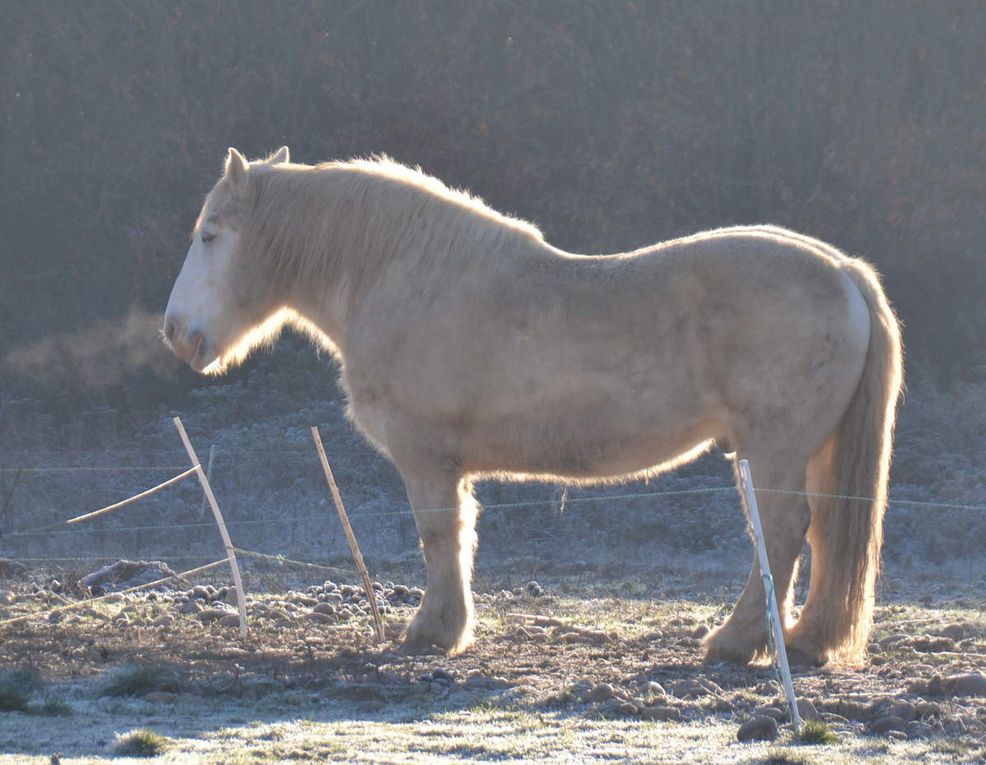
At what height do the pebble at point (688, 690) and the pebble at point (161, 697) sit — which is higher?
the pebble at point (688, 690)

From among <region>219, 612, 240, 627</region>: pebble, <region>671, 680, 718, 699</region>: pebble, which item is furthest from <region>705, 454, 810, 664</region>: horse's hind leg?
<region>219, 612, 240, 627</region>: pebble

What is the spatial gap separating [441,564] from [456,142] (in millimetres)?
12361

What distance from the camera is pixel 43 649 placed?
6727 millimetres

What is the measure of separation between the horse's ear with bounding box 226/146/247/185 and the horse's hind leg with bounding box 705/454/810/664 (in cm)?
317

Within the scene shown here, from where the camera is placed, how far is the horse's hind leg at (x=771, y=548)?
6.29 metres

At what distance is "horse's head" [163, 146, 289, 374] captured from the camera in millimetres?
7312

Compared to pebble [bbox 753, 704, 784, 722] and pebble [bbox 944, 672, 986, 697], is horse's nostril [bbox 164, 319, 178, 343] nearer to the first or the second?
pebble [bbox 753, 704, 784, 722]

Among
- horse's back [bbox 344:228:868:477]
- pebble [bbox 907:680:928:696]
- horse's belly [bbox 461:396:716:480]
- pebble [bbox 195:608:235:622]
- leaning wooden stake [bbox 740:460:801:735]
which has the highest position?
horse's back [bbox 344:228:868:477]

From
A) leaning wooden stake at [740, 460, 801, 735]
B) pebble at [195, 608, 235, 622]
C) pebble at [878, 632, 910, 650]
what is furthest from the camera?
pebble at [195, 608, 235, 622]

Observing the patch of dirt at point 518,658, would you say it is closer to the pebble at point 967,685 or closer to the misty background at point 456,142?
the pebble at point 967,685

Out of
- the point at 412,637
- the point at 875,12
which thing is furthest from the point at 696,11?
the point at 412,637

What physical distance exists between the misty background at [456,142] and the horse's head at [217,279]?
26.1 ft

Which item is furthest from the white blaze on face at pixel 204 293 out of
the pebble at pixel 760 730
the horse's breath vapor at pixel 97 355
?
the horse's breath vapor at pixel 97 355

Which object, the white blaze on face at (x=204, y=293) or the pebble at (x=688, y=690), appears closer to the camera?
the pebble at (x=688, y=690)
